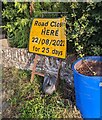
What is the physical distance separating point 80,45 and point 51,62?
83 centimetres

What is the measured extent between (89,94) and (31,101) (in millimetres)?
904

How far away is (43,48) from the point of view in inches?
144

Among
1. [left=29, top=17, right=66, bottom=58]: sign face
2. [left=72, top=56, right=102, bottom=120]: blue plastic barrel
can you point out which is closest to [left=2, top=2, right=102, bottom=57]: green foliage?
[left=29, top=17, right=66, bottom=58]: sign face

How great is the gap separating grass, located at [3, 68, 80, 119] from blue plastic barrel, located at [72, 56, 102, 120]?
8.8 inches

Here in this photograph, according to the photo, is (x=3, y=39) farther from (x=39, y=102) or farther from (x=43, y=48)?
(x=39, y=102)

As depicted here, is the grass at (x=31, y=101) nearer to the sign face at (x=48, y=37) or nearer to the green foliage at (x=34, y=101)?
the green foliage at (x=34, y=101)

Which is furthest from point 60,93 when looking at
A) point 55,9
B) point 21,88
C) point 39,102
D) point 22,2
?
point 22,2

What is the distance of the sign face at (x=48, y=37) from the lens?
11.2 feet

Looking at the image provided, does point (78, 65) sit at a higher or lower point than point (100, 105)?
higher

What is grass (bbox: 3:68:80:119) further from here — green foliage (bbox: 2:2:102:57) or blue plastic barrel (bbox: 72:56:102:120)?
green foliage (bbox: 2:2:102:57)

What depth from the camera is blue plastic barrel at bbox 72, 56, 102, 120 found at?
269cm

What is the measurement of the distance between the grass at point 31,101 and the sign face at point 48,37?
46cm

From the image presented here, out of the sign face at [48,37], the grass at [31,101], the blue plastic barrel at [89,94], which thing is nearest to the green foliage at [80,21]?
A: the sign face at [48,37]

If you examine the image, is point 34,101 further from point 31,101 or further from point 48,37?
point 48,37
